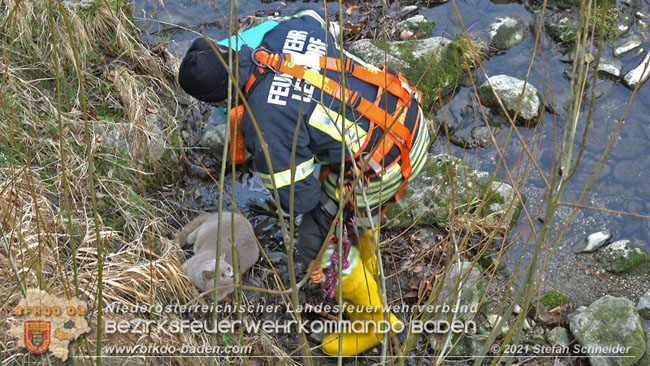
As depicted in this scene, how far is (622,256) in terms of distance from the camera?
179 inches

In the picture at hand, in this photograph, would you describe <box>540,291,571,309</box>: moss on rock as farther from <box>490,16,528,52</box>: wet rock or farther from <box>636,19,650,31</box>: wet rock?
<box>636,19,650,31</box>: wet rock

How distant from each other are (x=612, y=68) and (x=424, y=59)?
1992 mm

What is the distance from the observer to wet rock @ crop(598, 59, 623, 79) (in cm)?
567

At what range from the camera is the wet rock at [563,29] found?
591 cm

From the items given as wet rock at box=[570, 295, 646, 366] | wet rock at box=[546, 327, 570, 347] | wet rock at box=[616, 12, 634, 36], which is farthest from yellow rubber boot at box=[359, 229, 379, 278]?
wet rock at box=[616, 12, 634, 36]

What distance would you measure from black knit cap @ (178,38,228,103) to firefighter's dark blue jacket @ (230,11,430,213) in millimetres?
172

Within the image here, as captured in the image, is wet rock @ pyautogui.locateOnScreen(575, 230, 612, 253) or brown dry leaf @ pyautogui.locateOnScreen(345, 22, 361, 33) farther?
brown dry leaf @ pyautogui.locateOnScreen(345, 22, 361, 33)

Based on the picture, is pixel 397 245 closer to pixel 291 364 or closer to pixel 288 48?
pixel 291 364

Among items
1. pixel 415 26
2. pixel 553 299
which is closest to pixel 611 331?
pixel 553 299

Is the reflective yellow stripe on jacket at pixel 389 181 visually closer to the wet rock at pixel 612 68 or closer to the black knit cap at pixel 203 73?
the black knit cap at pixel 203 73

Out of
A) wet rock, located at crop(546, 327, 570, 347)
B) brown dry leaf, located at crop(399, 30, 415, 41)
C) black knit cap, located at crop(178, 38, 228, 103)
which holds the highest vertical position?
black knit cap, located at crop(178, 38, 228, 103)

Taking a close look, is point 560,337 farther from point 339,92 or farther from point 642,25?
point 642,25

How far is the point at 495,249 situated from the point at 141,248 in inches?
109

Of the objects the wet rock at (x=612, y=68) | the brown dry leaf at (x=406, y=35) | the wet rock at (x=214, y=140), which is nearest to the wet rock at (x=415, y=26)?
the brown dry leaf at (x=406, y=35)
